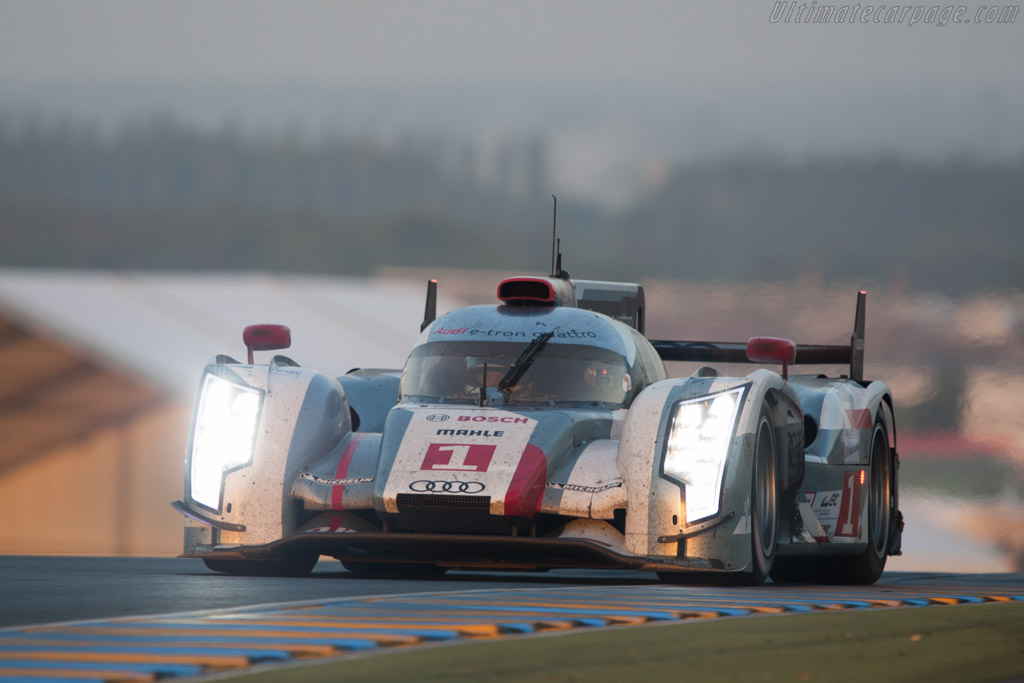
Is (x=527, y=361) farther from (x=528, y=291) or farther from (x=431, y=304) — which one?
(x=431, y=304)

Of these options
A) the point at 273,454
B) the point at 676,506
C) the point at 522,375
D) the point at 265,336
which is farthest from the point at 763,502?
the point at 265,336

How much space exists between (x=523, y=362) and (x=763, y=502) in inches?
68.0

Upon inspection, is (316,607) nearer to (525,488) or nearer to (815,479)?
(525,488)

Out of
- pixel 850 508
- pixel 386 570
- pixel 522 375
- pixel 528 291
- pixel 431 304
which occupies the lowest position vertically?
pixel 386 570

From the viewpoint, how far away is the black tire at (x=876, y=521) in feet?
37.8

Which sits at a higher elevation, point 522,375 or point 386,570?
point 522,375

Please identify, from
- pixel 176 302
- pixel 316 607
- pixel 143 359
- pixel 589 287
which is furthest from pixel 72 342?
pixel 316 607

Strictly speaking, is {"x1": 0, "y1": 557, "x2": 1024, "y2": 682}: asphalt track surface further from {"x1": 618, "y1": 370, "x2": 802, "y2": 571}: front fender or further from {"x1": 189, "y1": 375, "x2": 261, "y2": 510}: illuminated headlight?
{"x1": 189, "y1": 375, "x2": 261, "y2": 510}: illuminated headlight

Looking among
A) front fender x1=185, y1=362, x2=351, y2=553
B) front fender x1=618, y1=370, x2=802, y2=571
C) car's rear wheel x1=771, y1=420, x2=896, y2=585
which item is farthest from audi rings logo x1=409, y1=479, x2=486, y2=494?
car's rear wheel x1=771, y1=420, x2=896, y2=585

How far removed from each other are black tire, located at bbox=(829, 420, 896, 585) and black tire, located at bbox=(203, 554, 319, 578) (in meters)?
3.87

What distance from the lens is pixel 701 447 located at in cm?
895

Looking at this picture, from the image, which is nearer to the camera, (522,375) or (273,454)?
(273,454)

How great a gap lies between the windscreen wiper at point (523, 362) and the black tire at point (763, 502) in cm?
154

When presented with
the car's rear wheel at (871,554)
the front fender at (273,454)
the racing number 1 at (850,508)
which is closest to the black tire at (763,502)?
the racing number 1 at (850,508)
